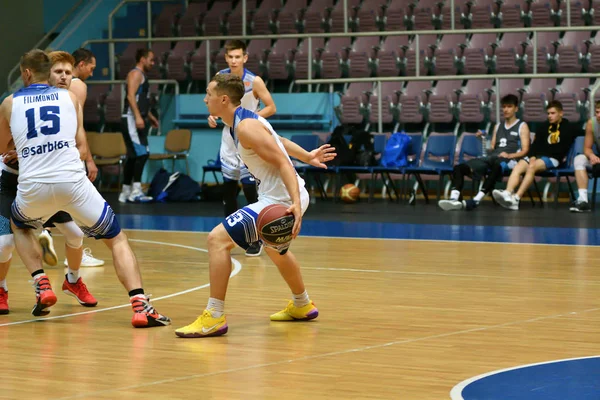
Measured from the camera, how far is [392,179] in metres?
15.7

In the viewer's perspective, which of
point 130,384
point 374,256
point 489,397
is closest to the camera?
point 489,397

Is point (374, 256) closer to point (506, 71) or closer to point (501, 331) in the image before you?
point (501, 331)

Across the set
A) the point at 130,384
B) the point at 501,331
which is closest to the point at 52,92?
the point at 130,384

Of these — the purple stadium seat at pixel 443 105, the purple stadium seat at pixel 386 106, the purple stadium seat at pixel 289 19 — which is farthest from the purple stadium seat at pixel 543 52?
the purple stadium seat at pixel 289 19

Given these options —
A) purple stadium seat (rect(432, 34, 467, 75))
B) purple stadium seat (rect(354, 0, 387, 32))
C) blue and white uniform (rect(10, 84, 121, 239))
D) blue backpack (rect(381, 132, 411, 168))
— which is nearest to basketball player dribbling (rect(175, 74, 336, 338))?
blue and white uniform (rect(10, 84, 121, 239))

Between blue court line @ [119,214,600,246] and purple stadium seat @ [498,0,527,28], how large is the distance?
5442 mm

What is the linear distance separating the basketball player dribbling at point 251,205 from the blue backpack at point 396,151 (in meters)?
8.94

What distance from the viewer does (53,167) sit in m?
5.59

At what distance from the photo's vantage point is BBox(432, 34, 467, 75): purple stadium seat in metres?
15.7

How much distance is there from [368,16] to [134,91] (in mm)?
4189

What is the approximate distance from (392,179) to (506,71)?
7.41ft

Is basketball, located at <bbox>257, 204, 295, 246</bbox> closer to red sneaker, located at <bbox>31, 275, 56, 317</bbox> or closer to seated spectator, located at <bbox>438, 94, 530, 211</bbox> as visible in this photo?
red sneaker, located at <bbox>31, 275, 56, 317</bbox>

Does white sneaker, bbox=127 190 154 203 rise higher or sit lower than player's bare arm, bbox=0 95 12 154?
lower

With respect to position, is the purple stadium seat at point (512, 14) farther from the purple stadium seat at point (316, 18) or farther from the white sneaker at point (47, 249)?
the white sneaker at point (47, 249)
